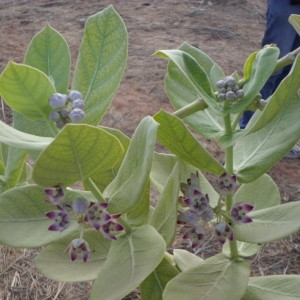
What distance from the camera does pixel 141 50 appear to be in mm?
4180

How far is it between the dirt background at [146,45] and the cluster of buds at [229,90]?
1344 mm

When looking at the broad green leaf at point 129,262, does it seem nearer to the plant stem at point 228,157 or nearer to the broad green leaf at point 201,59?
the plant stem at point 228,157

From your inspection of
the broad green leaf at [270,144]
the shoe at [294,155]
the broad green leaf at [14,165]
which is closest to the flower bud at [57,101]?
the broad green leaf at [14,165]

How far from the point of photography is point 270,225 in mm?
759

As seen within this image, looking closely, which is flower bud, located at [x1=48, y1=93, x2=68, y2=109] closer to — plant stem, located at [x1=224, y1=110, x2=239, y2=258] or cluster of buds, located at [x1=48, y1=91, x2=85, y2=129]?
cluster of buds, located at [x1=48, y1=91, x2=85, y2=129]

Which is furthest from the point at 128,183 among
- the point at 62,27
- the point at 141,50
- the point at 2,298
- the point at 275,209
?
the point at 62,27

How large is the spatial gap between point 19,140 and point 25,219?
0.16 metres

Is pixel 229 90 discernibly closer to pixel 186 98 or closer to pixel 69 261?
pixel 186 98

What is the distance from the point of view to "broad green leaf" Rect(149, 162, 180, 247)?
2.23ft

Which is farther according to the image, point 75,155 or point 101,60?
point 101,60

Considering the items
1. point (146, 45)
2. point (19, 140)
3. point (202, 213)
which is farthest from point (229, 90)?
point (146, 45)

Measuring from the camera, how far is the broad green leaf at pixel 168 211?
0.68 m

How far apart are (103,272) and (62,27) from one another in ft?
13.7

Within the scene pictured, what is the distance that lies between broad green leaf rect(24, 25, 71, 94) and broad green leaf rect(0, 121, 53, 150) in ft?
0.36
